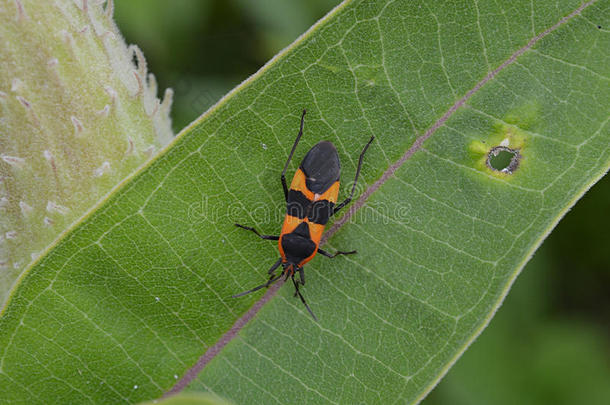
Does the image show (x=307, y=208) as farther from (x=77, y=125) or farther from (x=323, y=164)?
(x=77, y=125)

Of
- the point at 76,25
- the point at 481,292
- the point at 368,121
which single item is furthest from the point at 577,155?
the point at 76,25

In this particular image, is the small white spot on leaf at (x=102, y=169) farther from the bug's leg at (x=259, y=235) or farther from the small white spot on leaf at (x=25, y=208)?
the bug's leg at (x=259, y=235)

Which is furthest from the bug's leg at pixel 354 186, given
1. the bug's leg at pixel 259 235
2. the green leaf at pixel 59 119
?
the green leaf at pixel 59 119

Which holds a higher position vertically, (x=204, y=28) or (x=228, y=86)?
(x=204, y=28)

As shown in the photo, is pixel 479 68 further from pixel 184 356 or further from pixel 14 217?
pixel 14 217

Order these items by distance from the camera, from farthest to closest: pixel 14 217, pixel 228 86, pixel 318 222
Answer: pixel 228 86 < pixel 318 222 < pixel 14 217

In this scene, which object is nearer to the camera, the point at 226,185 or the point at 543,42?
the point at 543,42

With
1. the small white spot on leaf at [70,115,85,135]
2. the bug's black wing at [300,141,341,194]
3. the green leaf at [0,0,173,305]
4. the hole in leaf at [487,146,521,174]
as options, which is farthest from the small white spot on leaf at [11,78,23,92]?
the hole in leaf at [487,146,521,174]
